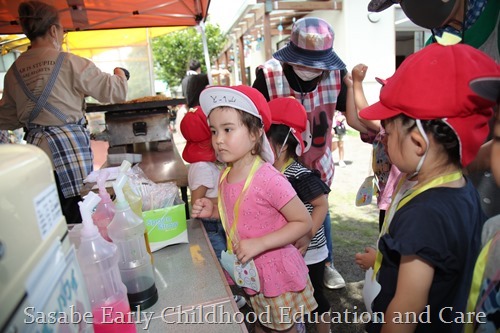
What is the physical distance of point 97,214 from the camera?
3.81 ft

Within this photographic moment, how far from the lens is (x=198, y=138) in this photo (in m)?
1.97

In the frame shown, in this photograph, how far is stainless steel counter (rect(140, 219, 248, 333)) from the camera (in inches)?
37.9

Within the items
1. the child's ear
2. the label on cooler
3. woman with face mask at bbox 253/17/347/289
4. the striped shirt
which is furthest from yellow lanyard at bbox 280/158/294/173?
the label on cooler

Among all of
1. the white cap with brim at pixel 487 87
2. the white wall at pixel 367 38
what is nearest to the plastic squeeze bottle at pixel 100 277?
the white cap with brim at pixel 487 87

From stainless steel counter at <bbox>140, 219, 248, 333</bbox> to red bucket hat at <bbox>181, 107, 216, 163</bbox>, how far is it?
0.64m

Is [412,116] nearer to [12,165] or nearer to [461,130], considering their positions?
[461,130]

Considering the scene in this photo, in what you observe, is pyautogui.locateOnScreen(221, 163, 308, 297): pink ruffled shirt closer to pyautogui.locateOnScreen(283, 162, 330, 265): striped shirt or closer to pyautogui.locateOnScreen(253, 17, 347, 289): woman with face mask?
pyautogui.locateOnScreen(283, 162, 330, 265): striped shirt

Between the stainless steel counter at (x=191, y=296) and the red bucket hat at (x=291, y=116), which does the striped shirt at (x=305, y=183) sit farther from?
the stainless steel counter at (x=191, y=296)

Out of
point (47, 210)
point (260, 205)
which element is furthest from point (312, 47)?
point (47, 210)

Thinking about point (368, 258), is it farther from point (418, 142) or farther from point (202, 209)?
point (202, 209)

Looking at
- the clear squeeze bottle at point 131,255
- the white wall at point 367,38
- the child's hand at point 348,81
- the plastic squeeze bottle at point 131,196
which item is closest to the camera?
the clear squeeze bottle at point 131,255

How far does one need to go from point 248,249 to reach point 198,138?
90 centimetres

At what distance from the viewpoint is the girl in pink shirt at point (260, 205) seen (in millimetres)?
1360

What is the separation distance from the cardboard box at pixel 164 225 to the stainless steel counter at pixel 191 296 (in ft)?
0.15
